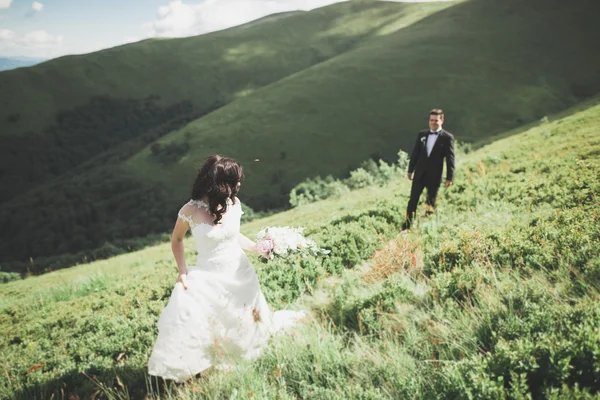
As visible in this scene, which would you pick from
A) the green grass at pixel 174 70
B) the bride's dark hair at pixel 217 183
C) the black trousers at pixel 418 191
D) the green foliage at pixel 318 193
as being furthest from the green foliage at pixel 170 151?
the bride's dark hair at pixel 217 183

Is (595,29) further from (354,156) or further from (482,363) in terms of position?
(482,363)

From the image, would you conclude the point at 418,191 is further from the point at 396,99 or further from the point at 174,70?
the point at 174,70

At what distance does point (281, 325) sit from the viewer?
5.11 m

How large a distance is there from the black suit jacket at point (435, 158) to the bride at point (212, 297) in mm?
6033

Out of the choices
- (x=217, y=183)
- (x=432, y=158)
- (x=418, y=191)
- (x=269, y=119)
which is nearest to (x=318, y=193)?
(x=418, y=191)

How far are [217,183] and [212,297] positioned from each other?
4.77 ft

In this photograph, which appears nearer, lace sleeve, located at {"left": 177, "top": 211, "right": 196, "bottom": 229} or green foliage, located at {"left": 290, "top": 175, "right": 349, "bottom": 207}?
lace sleeve, located at {"left": 177, "top": 211, "right": 196, "bottom": 229}

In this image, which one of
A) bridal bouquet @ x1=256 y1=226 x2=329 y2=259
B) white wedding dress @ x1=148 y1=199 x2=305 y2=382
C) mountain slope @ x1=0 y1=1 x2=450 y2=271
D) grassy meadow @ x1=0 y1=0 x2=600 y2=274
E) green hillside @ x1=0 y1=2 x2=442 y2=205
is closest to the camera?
white wedding dress @ x1=148 y1=199 x2=305 y2=382

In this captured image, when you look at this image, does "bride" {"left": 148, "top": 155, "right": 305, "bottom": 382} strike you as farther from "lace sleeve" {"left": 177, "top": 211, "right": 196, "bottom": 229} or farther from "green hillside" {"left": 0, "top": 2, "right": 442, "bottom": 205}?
"green hillside" {"left": 0, "top": 2, "right": 442, "bottom": 205}

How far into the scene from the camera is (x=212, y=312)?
449 cm

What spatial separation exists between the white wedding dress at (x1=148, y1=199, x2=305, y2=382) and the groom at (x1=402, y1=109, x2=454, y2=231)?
5.41 metres

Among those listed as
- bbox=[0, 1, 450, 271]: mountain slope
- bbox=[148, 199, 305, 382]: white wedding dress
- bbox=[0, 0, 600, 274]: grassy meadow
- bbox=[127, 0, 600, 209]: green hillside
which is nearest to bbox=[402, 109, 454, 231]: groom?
bbox=[148, 199, 305, 382]: white wedding dress

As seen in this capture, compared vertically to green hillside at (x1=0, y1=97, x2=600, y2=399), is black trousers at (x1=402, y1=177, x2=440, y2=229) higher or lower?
higher

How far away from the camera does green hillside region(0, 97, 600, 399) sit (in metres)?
3.01
